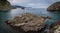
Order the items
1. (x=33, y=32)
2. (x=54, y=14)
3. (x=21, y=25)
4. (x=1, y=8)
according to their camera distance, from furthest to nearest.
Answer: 1. (x=1, y=8)
2. (x=54, y=14)
3. (x=21, y=25)
4. (x=33, y=32)

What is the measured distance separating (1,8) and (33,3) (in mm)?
5408

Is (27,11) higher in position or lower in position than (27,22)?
higher

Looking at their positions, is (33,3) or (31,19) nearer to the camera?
(33,3)

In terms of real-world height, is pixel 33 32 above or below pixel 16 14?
below

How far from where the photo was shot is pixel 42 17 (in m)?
12.6

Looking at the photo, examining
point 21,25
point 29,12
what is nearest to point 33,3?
point 29,12

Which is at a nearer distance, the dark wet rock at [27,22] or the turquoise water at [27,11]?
the turquoise water at [27,11]

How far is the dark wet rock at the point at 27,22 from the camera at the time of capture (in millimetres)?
11946

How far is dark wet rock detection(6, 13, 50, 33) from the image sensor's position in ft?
39.2

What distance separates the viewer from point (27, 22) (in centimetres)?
1277

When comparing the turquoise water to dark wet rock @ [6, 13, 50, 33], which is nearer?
the turquoise water

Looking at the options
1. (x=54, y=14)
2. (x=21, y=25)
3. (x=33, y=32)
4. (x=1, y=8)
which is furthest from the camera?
(x=1, y=8)

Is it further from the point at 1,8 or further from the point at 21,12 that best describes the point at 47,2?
the point at 1,8

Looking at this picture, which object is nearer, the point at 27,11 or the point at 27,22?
the point at 27,11
